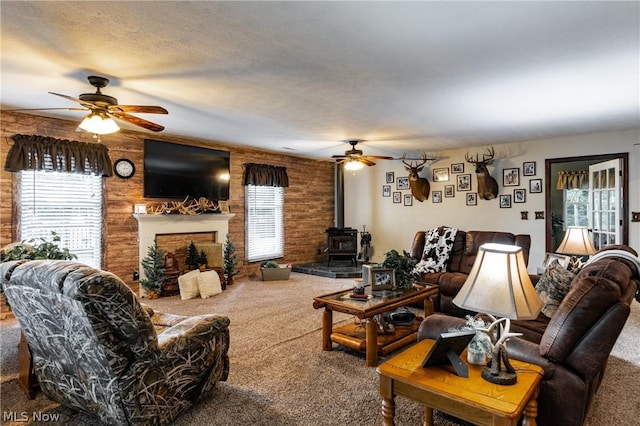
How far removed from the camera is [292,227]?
25.6ft

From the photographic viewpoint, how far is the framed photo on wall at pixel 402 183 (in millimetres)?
7613

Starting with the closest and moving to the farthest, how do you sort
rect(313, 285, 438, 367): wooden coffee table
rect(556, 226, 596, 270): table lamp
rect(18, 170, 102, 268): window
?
rect(313, 285, 438, 367): wooden coffee table, rect(556, 226, 596, 270): table lamp, rect(18, 170, 102, 268): window

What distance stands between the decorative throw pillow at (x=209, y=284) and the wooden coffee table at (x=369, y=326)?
259 cm

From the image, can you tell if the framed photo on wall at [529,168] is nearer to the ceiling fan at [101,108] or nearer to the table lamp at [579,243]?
the table lamp at [579,243]

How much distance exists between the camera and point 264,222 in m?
7.30

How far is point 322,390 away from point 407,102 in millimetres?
2917

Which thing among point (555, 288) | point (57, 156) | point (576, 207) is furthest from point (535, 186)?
point (57, 156)

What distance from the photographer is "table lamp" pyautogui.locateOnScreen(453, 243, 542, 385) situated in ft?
5.20

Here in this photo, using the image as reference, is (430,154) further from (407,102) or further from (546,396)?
(546,396)

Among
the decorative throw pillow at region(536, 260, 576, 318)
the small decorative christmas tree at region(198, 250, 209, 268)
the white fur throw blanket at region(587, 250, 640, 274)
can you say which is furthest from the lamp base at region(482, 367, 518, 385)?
the small decorative christmas tree at region(198, 250, 209, 268)

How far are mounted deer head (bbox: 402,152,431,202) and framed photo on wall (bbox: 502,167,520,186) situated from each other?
4.54ft

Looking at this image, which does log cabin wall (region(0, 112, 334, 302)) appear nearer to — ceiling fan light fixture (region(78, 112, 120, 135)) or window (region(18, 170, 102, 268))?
window (region(18, 170, 102, 268))

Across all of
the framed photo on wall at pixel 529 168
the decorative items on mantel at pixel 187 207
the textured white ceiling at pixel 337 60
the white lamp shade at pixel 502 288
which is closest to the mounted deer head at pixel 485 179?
the framed photo on wall at pixel 529 168

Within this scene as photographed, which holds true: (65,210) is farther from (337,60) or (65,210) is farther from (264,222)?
(337,60)
